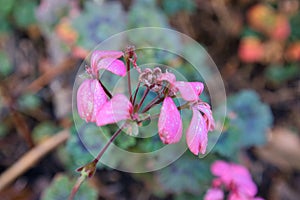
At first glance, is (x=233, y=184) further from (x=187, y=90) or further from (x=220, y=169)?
(x=187, y=90)

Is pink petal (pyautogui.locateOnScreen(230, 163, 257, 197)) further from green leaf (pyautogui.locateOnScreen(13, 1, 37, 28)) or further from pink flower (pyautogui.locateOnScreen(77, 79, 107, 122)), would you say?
green leaf (pyautogui.locateOnScreen(13, 1, 37, 28))

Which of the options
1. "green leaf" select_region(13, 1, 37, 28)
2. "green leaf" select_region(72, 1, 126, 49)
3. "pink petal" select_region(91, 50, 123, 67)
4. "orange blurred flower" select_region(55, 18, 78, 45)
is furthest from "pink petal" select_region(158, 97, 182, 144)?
"green leaf" select_region(13, 1, 37, 28)

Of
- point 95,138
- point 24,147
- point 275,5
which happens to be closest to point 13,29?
point 24,147

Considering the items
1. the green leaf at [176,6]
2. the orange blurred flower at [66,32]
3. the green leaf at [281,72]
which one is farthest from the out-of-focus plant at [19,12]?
the green leaf at [281,72]

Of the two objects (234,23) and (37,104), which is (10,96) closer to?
(37,104)

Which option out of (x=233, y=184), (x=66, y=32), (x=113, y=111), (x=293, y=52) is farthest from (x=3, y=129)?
(x=293, y=52)

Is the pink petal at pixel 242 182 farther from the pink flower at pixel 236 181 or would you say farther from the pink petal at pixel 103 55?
the pink petal at pixel 103 55
